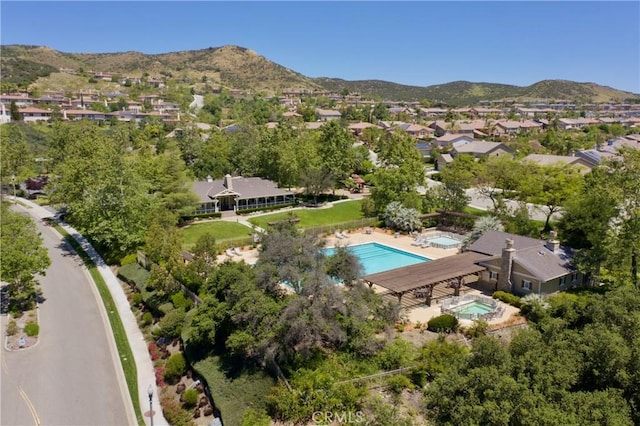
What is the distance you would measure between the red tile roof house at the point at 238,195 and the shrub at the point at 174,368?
2775 cm

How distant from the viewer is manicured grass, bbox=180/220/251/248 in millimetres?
42938

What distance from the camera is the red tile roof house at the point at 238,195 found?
5066 cm

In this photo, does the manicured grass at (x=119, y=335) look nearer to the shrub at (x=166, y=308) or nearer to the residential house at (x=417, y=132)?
the shrub at (x=166, y=308)

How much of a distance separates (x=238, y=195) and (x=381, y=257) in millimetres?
20376

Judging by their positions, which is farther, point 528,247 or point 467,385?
point 528,247

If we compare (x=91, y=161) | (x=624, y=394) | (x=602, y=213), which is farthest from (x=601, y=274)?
(x=91, y=161)

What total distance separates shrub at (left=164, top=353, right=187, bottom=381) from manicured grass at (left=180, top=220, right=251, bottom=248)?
1923 centimetres

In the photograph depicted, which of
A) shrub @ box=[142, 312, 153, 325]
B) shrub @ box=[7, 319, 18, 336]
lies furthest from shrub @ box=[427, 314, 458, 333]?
shrub @ box=[7, 319, 18, 336]

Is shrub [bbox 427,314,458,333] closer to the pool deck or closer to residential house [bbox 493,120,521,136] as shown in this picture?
the pool deck

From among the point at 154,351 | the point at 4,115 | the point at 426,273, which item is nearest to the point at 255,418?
the point at 154,351

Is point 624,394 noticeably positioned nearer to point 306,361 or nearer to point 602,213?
point 306,361

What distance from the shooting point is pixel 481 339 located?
1661 centimetres

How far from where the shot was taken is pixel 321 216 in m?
51.5

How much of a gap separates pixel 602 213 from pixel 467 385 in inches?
861
